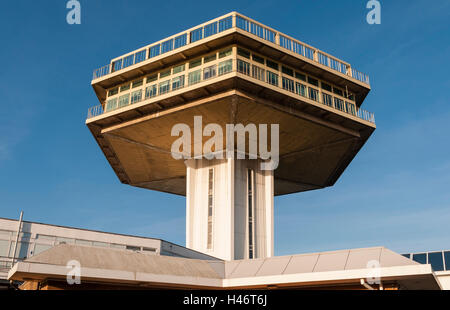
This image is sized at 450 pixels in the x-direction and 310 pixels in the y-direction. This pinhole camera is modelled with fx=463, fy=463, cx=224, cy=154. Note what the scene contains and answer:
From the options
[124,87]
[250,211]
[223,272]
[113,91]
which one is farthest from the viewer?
[250,211]

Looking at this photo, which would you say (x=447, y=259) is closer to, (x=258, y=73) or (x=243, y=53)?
(x=258, y=73)

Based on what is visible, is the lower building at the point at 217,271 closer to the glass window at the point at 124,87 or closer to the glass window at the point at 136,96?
the glass window at the point at 136,96

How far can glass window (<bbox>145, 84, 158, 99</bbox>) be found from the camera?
33.6 metres

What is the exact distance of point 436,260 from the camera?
131 ft

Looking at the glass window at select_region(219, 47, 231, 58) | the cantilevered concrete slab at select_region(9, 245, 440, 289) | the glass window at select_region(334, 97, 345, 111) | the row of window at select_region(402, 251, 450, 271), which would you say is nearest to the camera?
the cantilevered concrete slab at select_region(9, 245, 440, 289)

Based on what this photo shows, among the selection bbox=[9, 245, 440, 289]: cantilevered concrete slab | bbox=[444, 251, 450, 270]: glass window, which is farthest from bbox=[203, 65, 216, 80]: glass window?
bbox=[444, 251, 450, 270]: glass window

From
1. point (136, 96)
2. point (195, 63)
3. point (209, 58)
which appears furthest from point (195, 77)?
point (136, 96)

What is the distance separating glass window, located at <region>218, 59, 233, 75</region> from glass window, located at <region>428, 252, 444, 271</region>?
79.3ft

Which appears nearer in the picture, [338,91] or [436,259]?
[338,91]

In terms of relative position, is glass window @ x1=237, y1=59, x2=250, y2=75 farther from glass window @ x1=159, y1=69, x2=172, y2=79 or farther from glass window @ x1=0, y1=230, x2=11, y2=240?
glass window @ x1=0, y1=230, x2=11, y2=240

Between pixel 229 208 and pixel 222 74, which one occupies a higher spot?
pixel 222 74

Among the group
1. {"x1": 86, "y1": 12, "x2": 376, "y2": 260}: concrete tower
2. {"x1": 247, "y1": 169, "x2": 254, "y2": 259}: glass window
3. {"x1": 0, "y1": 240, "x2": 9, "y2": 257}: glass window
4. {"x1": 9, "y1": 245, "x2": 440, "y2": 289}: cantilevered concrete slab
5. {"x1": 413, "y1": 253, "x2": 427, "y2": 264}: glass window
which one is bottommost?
{"x1": 9, "y1": 245, "x2": 440, "y2": 289}: cantilevered concrete slab

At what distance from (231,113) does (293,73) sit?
586 centimetres

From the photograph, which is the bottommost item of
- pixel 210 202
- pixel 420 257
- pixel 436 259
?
pixel 436 259
